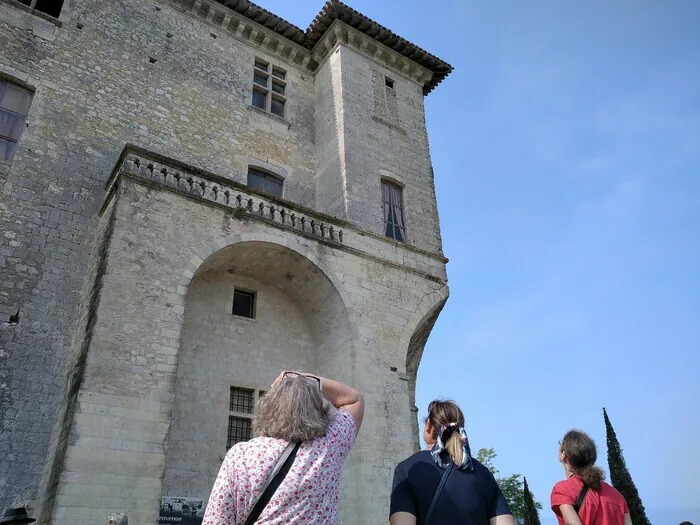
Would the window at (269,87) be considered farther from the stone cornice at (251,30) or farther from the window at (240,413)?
the window at (240,413)

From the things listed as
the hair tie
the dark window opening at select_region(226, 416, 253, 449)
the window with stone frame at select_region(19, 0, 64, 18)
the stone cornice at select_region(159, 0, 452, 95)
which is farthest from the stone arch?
the window with stone frame at select_region(19, 0, 64, 18)

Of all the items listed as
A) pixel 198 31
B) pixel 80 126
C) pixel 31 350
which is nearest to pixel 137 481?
pixel 31 350

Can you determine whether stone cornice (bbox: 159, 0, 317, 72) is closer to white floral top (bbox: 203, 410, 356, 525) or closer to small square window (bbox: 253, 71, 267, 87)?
small square window (bbox: 253, 71, 267, 87)

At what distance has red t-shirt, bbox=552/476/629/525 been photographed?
12.1 feet

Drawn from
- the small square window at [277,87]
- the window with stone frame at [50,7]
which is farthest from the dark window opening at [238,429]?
the window with stone frame at [50,7]

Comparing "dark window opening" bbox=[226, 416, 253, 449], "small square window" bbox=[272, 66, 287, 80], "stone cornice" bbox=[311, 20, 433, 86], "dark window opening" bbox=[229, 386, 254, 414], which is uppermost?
"stone cornice" bbox=[311, 20, 433, 86]

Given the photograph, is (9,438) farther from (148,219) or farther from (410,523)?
(410,523)

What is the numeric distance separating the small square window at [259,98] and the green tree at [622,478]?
16892 millimetres

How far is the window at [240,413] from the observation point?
10.7m

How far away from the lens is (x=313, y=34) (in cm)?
1659

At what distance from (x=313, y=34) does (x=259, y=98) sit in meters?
2.81

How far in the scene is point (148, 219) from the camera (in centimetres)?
964

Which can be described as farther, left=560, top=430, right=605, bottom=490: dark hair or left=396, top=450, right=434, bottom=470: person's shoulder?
left=560, top=430, right=605, bottom=490: dark hair

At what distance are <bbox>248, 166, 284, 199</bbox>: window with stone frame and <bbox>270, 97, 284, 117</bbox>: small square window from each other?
2318mm
